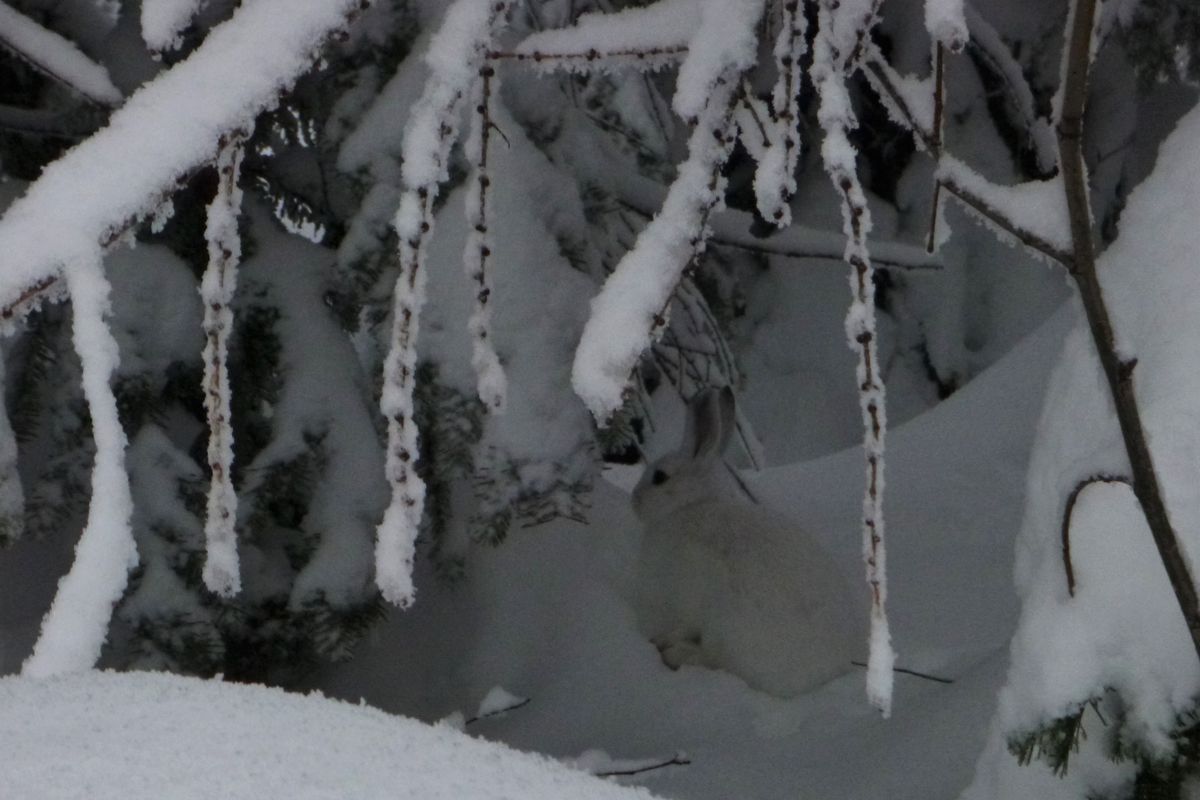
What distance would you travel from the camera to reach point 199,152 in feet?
3.41

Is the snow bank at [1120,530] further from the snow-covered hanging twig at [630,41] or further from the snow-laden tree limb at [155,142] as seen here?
the snow-laden tree limb at [155,142]

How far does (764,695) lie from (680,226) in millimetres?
1617

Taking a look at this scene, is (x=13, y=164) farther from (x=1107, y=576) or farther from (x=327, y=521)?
(x=1107, y=576)

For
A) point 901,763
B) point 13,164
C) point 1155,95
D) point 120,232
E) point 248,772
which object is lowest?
point 248,772

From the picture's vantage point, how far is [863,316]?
0.99 m

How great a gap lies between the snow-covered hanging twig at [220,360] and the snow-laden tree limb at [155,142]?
0.05 m

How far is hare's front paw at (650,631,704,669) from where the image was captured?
2.66 metres

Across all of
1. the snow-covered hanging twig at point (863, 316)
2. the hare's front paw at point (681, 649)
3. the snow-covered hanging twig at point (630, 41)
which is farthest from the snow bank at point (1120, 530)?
the hare's front paw at point (681, 649)

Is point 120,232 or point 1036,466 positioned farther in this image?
point 1036,466

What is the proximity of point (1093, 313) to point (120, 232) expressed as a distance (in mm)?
790

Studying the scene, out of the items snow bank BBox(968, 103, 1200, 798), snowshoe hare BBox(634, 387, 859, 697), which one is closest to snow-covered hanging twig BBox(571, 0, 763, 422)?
snow bank BBox(968, 103, 1200, 798)

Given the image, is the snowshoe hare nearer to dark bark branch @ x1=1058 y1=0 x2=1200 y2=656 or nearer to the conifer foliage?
the conifer foliage

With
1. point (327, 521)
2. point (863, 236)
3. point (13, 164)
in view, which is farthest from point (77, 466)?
point (863, 236)

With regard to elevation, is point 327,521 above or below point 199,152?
above
